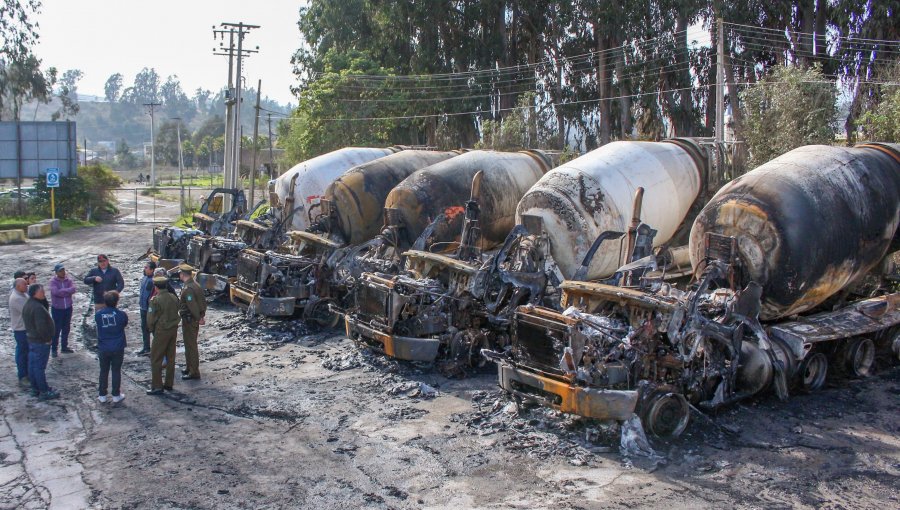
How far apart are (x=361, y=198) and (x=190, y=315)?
616 cm

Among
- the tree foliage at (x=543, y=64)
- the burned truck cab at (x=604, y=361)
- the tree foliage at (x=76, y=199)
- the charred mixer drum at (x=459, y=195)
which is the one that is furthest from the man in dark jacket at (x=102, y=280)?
the tree foliage at (x=76, y=199)

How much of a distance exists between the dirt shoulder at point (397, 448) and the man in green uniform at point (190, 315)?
0.25 meters

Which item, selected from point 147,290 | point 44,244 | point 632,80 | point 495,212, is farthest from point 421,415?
point 632,80

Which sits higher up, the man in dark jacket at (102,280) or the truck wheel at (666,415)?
the man in dark jacket at (102,280)

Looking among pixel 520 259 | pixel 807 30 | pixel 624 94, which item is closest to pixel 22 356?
pixel 520 259

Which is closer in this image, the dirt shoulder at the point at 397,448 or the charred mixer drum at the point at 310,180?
the dirt shoulder at the point at 397,448

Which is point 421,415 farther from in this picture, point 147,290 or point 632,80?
point 632,80

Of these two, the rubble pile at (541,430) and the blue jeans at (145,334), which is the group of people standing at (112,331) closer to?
the blue jeans at (145,334)

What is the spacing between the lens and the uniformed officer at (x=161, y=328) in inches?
376

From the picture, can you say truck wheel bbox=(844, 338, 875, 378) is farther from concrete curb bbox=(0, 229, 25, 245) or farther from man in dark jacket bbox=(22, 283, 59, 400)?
concrete curb bbox=(0, 229, 25, 245)

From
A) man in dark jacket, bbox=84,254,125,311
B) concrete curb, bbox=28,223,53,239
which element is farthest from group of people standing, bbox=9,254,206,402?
concrete curb, bbox=28,223,53,239

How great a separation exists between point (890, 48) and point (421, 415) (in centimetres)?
2498

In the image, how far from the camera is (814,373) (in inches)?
376

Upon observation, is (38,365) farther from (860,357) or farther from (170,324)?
(860,357)
